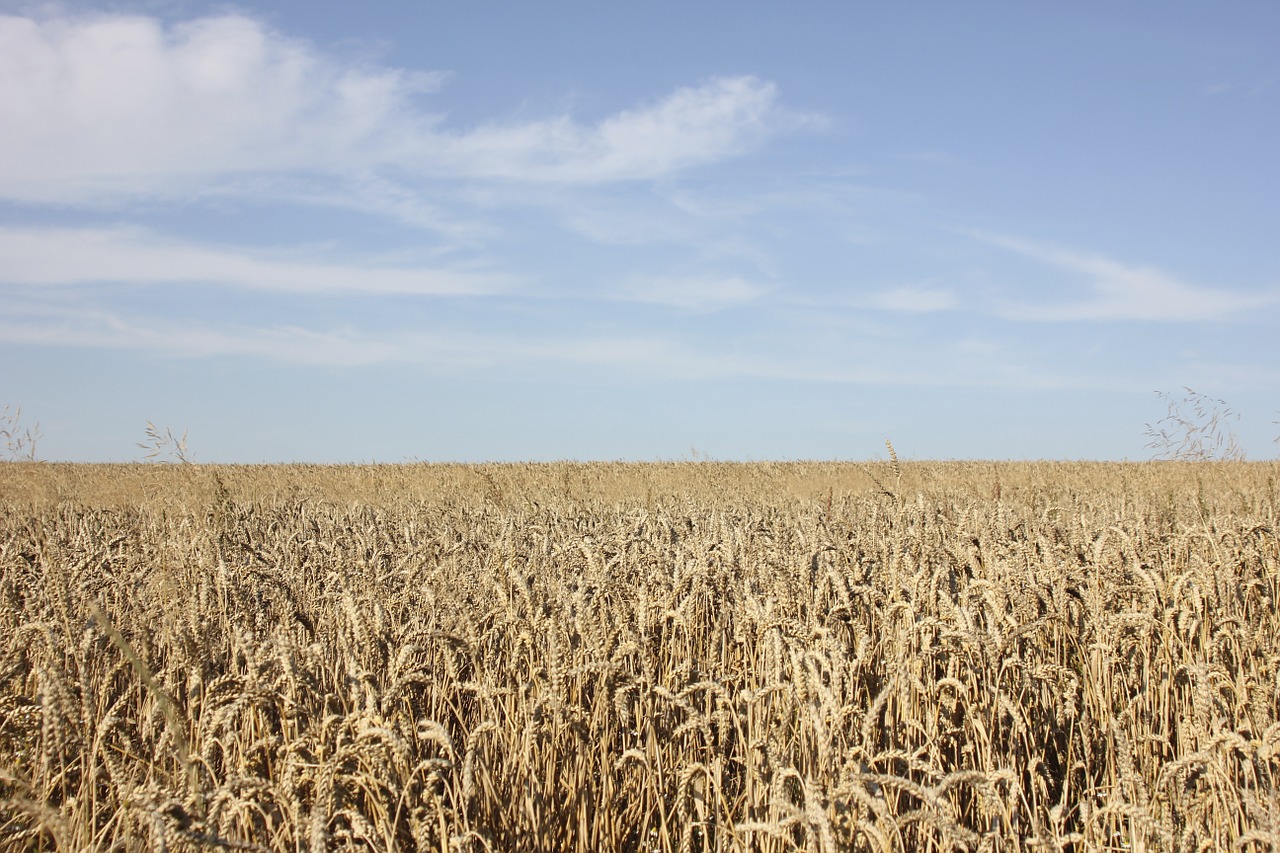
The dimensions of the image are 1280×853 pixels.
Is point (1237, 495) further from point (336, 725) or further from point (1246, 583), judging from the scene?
point (336, 725)

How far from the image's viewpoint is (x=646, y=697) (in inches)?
110

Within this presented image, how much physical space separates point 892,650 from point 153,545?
17.4 ft

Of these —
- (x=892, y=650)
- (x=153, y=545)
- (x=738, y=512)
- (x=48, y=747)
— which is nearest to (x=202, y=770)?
(x=48, y=747)

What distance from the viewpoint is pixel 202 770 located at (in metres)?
2.66

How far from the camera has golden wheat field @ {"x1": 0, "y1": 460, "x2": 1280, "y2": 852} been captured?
2.09 m

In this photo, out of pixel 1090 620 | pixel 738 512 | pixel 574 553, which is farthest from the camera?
pixel 738 512

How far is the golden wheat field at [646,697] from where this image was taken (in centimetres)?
209

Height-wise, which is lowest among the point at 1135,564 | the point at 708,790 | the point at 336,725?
the point at 708,790

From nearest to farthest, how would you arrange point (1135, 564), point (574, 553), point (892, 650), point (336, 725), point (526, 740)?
point (526, 740), point (336, 725), point (892, 650), point (1135, 564), point (574, 553)

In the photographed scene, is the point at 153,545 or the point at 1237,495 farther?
the point at 1237,495

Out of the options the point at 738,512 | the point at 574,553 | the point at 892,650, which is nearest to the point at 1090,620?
the point at 892,650

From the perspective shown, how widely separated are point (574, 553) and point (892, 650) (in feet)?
6.48

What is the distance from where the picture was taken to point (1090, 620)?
3.80 metres

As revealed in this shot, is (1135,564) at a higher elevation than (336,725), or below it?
higher
